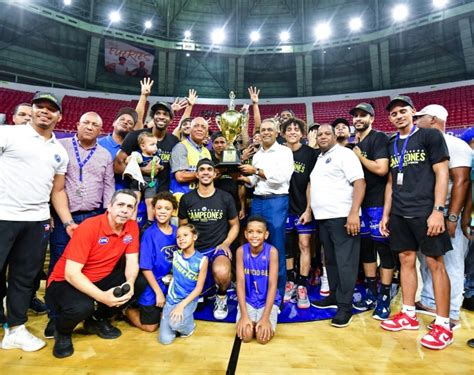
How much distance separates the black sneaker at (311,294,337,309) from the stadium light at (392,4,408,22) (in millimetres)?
13654

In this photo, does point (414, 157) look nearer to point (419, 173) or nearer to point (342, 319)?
point (419, 173)

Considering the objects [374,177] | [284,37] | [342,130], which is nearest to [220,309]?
[374,177]

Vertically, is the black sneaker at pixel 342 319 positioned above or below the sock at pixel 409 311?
below

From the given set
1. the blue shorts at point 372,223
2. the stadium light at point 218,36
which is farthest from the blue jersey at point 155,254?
the stadium light at point 218,36

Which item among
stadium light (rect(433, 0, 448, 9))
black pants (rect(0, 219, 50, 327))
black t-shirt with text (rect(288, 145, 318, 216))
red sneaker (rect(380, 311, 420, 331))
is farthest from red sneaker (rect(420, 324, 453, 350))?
stadium light (rect(433, 0, 448, 9))

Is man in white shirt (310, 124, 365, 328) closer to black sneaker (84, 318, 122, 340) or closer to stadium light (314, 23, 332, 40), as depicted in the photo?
black sneaker (84, 318, 122, 340)

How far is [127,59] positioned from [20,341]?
14.4 metres

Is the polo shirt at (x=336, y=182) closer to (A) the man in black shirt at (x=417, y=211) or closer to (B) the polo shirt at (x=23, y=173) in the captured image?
(A) the man in black shirt at (x=417, y=211)

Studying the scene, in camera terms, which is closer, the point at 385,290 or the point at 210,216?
the point at 385,290

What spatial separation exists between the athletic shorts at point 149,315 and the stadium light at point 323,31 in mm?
14589

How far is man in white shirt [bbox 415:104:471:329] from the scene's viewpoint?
6.99 ft

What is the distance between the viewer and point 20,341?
1.92 m

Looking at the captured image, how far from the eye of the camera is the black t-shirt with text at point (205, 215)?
8.49 feet

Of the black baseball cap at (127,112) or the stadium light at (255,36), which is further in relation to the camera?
the stadium light at (255,36)
